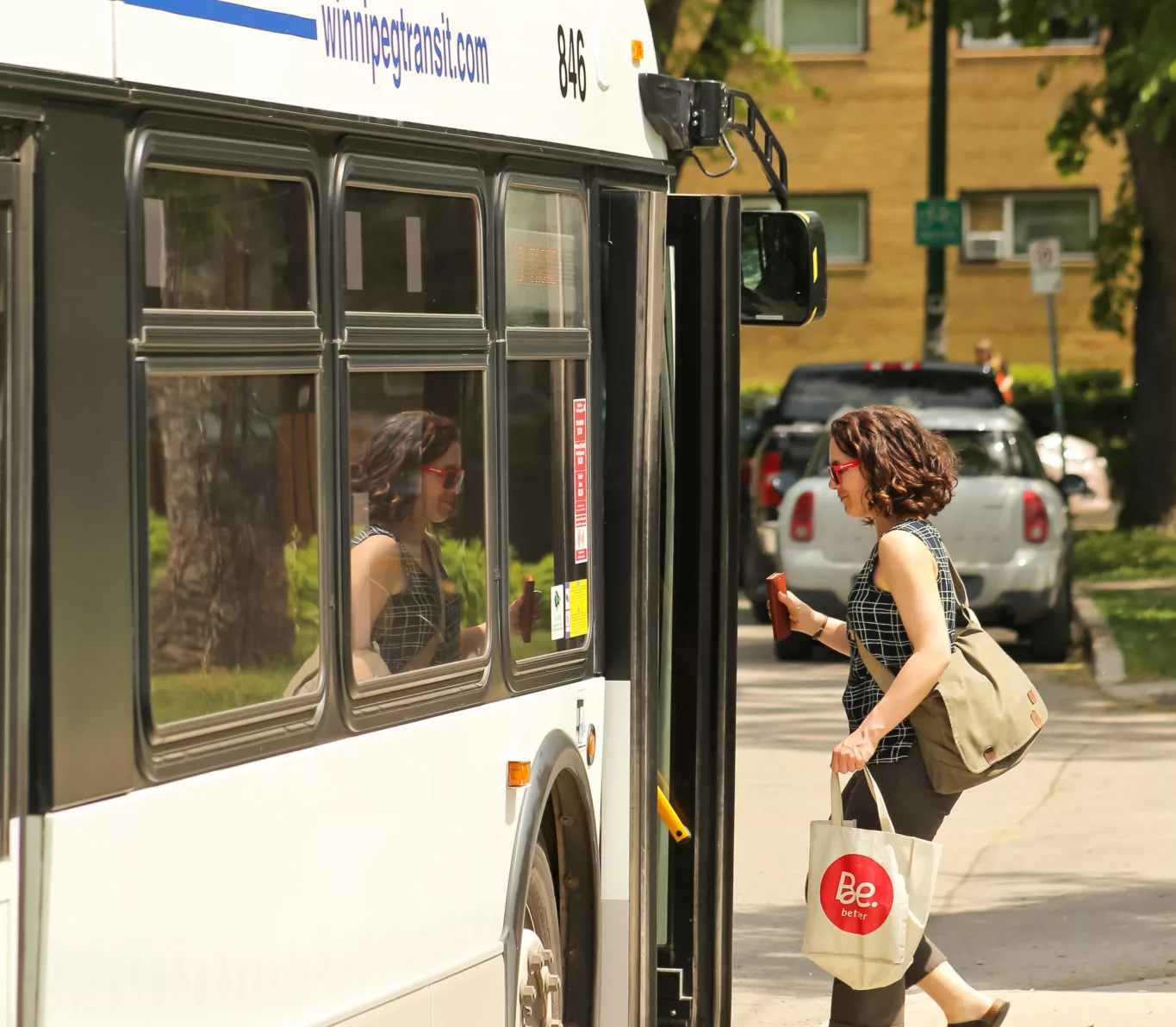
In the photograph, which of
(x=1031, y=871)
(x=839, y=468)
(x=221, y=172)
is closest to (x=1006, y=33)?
(x=1031, y=871)

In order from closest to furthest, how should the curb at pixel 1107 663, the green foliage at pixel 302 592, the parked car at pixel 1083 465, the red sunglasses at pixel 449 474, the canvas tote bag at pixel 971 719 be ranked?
the green foliage at pixel 302 592 < the red sunglasses at pixel 449 474 < the canvas tote bag at pixel 971 719 < the curb at pixel 1107 663 < the parked car at pixel 1083 465

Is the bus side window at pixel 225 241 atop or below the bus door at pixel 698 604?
atop

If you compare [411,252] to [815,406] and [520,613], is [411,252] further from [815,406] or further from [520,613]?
[815,406]

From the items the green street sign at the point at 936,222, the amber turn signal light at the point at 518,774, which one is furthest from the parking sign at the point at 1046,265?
the amber turn signal light at the point at 518,774

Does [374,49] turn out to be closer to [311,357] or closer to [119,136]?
[311,357]

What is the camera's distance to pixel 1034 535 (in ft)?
48.7

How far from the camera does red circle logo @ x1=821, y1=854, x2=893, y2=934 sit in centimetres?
535

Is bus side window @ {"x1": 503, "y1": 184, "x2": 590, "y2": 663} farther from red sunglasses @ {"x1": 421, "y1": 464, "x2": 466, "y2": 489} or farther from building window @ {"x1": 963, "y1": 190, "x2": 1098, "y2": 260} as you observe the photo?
building window @ {"x1": 963, "y1": 190, "x2": 1098, "y2": 260}

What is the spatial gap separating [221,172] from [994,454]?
11841mm

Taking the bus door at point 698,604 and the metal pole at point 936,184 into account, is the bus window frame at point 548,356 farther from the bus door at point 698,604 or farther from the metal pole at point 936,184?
the metal pole at point 936,184

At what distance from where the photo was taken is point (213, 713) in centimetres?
375

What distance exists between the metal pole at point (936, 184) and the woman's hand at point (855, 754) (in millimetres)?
19423

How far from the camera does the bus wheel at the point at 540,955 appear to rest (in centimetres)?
508

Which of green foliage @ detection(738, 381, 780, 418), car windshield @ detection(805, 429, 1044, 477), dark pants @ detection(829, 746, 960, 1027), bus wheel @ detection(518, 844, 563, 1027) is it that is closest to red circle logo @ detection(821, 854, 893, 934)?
dark pants @ detection(829, 746, 960, 1027)
